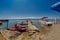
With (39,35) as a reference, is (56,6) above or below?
above

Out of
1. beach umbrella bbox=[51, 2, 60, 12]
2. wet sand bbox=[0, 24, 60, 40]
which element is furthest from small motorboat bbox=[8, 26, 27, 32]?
beach umbrella bbox=[51, 2, 60, 12]

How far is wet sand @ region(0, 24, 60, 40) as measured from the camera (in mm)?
2311

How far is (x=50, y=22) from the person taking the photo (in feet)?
7.70

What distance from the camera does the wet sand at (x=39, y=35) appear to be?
231cm

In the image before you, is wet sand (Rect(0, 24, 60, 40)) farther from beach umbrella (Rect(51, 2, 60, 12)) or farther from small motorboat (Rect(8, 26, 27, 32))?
beach umbrella (Rect(51, 2, 60, 12))

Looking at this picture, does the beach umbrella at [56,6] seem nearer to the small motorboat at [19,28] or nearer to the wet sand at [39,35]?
the wet sand at [39,35]

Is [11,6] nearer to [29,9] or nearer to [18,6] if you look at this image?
[18,6]

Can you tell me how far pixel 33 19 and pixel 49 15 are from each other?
265 millimetres

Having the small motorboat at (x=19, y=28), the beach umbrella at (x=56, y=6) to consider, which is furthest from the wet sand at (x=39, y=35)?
the beach umbrella at (x=56, y=6)

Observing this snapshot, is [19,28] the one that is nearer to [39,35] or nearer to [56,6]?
[39,35]

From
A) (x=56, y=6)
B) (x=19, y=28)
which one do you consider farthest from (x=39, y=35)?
(x=56, y=6)

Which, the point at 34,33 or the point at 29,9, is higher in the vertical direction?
the point at 29,9

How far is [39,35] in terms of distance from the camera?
2338 millimetres

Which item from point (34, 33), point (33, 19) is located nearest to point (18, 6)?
point (33, 19)
